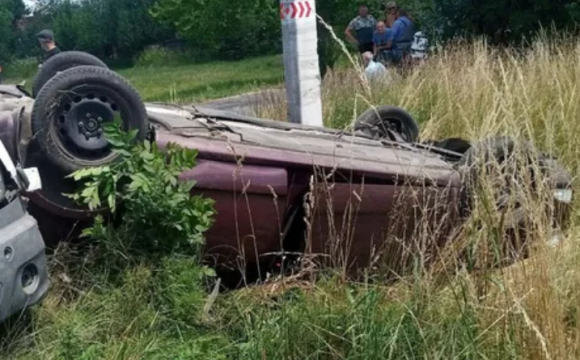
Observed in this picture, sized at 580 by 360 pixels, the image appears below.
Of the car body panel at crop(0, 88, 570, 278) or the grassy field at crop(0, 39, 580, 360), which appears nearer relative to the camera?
the grassy field at crop(0, 39, 580, 360)

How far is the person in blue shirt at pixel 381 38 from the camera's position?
14.3m

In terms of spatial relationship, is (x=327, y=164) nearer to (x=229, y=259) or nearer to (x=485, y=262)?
(x=229, y=259)

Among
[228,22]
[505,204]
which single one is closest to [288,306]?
[505,204]

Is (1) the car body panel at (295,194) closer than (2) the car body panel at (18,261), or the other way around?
(2) the car body panel at (18,261)

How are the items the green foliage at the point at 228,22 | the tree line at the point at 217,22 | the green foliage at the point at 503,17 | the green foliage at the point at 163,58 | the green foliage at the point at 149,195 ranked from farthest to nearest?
the green foliage at the point at 163,58, the green foliage at the point at 228,22, the tree line at the point at 217,22, the green foliage at the point at 503,17, the green foliage at the point at 149,195

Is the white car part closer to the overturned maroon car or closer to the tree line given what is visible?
the overturned maroon car

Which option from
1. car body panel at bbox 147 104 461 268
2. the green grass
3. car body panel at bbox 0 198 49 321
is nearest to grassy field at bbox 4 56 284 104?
the green grass

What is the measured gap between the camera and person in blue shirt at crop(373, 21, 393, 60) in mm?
14273

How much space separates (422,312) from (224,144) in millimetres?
1460

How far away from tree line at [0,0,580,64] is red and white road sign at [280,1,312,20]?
23.9 ft

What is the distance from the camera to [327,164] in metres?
4.78

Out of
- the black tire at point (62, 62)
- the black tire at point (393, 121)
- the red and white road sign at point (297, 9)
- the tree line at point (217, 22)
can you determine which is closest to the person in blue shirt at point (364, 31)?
the tree line at point (217, 22)

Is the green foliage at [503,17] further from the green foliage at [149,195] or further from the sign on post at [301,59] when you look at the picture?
the green foliage at [149,195]

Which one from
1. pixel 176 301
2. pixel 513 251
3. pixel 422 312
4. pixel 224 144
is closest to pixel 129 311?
pixel 176 301
